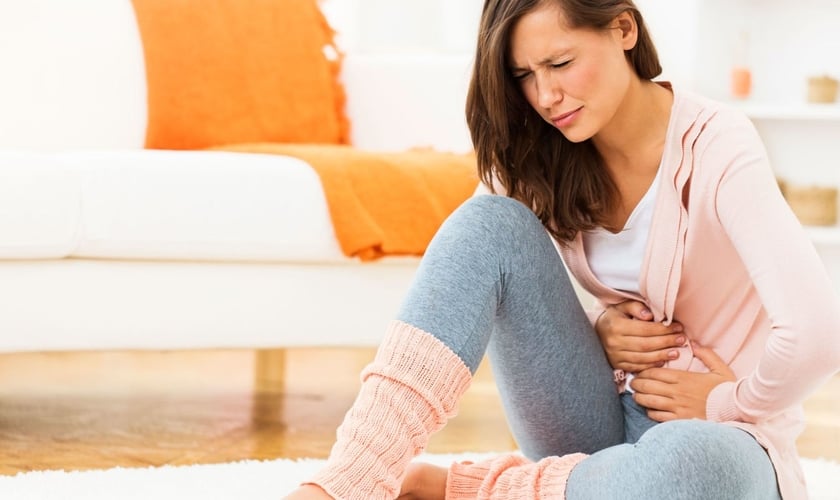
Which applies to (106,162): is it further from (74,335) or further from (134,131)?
(134,131)

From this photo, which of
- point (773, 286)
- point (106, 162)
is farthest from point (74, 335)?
point (773, 286)

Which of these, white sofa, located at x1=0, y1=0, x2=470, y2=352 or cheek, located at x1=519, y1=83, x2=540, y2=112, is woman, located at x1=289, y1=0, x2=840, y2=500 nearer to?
cheek, located at x1=519, y1=83, x2=540, y2=112

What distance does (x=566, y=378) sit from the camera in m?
1.17

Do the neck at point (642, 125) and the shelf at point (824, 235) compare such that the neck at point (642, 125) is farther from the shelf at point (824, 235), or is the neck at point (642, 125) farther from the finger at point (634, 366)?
the shelf at point (824, 235)

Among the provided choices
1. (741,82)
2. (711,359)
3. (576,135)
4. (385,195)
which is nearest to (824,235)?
(741,82)

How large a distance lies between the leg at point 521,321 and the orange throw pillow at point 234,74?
1.29 metres

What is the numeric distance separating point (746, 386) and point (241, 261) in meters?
0.99

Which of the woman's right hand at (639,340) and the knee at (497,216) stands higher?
the knee at (497,216)

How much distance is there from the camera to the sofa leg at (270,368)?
8.00 ft

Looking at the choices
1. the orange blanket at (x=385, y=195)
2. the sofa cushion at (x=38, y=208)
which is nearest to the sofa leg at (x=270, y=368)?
the orange blanket at (x=385, y=195)

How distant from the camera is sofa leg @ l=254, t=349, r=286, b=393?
244cm

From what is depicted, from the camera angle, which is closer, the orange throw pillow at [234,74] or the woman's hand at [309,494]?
the woman's hand at [309,494]

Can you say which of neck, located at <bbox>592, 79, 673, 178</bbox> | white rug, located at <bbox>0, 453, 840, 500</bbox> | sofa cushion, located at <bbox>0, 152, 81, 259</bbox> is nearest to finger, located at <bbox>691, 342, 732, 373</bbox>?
neck, located at <bbox>592, 79, 673, 178</bbox>

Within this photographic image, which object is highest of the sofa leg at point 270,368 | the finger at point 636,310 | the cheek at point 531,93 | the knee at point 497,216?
the cheek at point 531,93
